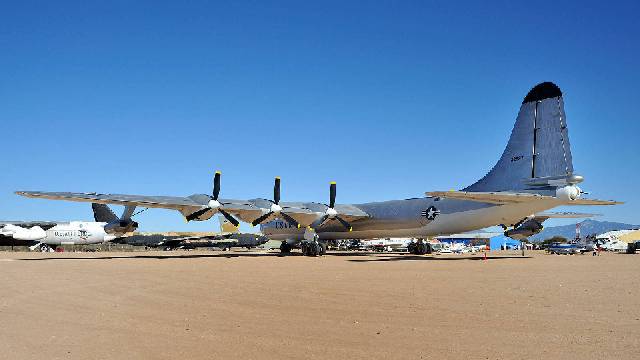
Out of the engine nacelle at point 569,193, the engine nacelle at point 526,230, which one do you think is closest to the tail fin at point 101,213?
the engine nacelle at point 526,230

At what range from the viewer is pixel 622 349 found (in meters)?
6.01

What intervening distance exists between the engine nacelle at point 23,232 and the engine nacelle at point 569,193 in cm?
5491

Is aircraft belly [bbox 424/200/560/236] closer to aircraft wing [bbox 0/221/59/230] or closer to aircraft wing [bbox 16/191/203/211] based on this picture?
aircraft wing [bbox 16/191/203/211]

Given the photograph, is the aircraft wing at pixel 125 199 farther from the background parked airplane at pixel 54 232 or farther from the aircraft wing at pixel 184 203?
the background parked airplane at pixel 54 232

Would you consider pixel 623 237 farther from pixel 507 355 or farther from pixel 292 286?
pixel 507 355

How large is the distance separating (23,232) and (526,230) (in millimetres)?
52954

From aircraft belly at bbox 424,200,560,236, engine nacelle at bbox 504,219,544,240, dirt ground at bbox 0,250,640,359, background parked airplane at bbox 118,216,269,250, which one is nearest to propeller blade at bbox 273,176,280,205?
aircraft belly at bbox 424,200,560,236

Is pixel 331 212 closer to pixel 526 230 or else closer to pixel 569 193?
pixel 526 230

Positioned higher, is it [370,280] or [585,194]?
[585,194]

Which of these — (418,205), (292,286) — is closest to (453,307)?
(292,286)

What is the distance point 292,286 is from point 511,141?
807 inches

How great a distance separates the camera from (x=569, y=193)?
25.3 meters

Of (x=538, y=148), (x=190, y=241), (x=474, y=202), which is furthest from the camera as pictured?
(x=190, y=241)

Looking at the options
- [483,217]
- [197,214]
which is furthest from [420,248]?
[197,214]
